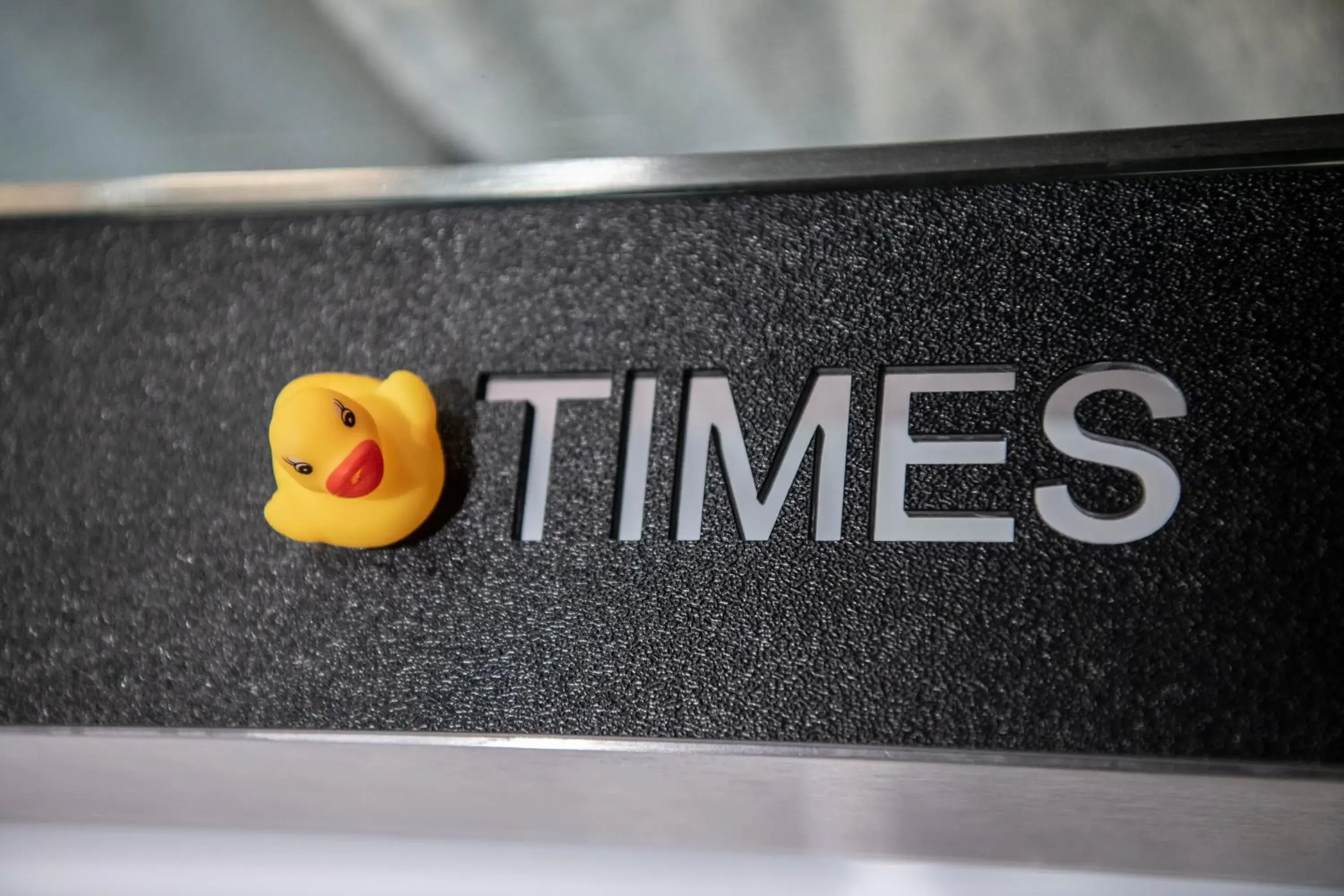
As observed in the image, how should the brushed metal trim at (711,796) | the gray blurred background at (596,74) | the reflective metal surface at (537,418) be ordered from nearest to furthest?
the brushed metal trim at (711,796) → the reflective metal surface at (537,418) → the gray blurred background at (596,74)

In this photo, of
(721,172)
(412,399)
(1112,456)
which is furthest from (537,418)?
(1112,456)

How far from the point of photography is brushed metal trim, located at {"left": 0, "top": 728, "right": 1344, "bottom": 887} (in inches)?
22.2

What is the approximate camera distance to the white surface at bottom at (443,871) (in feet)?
2.10

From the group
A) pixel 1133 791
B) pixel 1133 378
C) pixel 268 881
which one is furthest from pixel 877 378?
pixel 268 881

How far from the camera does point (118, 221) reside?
79 cm

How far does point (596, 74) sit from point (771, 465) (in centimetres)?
42

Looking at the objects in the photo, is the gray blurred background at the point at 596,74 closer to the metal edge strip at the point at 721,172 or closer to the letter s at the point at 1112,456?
the metal edge strip at the point at 721,172

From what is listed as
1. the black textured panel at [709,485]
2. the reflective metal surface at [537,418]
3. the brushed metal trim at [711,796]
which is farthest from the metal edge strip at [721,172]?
the brushed metal trim at [711,796]

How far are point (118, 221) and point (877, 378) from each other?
546 mm

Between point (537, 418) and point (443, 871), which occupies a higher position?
point (537, 418)

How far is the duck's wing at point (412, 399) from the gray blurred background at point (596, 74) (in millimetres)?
260

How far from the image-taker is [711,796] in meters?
0.63

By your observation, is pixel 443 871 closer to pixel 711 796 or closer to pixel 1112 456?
pixel 711 796

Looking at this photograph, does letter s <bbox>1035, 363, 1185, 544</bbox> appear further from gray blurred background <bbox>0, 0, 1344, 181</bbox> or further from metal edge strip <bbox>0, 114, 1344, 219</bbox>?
gray blurred background <bbox>0, 0, 1344, 181</bbox>
